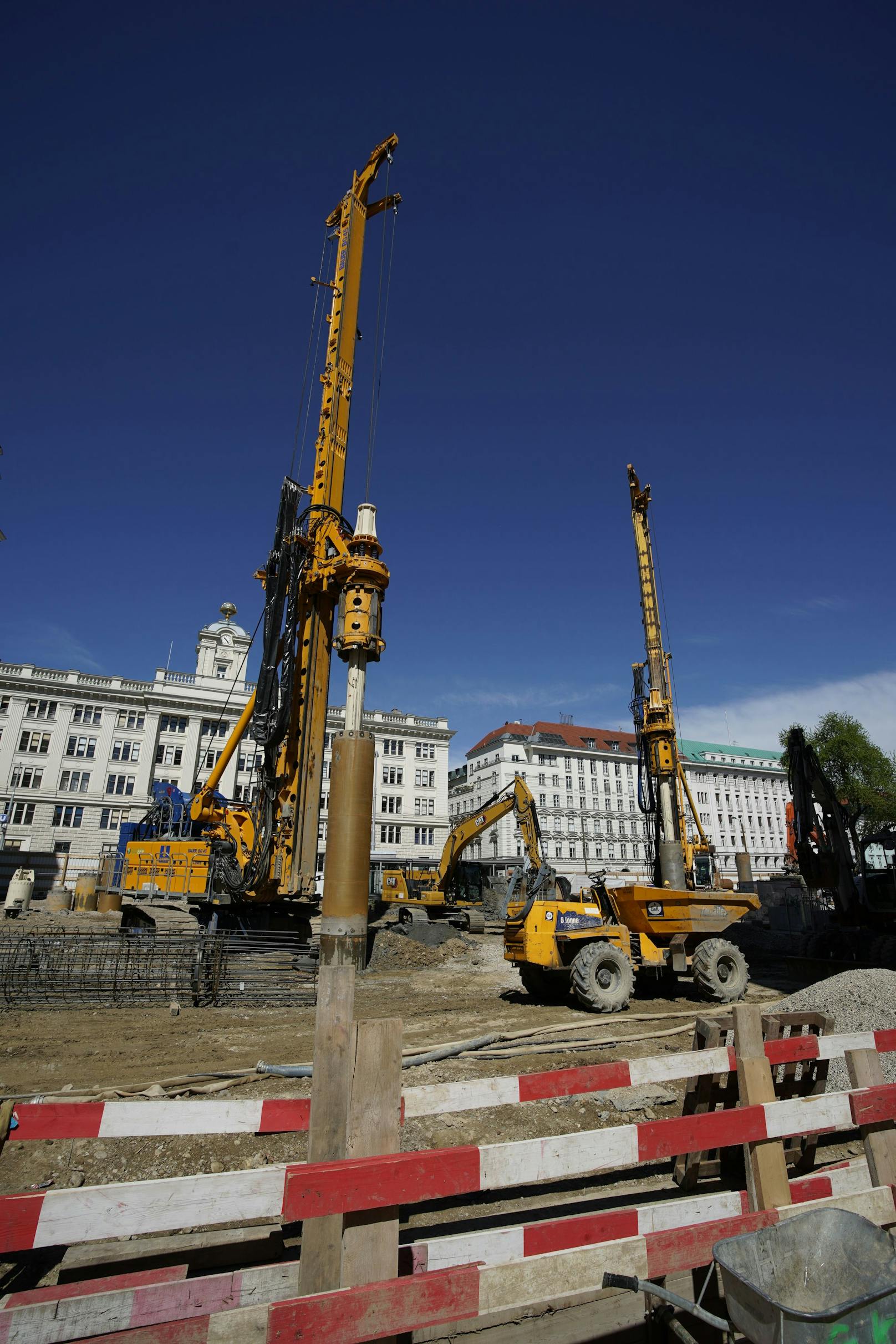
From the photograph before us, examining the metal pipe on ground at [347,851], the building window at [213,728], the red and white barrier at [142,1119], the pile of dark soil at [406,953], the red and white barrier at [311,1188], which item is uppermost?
the building window at [213,728]

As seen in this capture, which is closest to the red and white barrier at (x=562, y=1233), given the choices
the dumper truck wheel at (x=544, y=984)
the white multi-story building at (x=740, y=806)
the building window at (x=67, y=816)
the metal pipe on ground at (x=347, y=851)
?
the dumper truck wheel at (x=544, y=984)

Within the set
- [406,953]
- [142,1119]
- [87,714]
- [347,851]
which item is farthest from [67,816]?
[142,1119]

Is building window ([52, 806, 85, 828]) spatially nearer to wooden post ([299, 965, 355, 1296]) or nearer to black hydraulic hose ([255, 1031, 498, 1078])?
black hydraulic hose ([255, 1031, 498, 1078])

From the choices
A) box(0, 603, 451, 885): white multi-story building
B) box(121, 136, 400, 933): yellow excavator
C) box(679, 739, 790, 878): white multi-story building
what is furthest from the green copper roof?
box(121, 136, 400, 933): yellow excavator

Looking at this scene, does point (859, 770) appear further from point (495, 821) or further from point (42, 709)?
point (42, 709)

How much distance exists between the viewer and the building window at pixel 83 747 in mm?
51625

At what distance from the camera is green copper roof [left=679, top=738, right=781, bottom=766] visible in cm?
9394

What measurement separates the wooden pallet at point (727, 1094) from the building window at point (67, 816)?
2115 inches

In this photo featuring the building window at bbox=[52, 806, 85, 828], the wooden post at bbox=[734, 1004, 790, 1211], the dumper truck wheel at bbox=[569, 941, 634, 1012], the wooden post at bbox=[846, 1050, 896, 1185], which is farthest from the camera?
the building window at bbox=[52, 806, 85, 828]

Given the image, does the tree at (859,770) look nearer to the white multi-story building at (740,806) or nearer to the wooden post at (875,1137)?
the white multi-story building at (740,806)

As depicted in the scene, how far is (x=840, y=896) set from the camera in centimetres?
2012

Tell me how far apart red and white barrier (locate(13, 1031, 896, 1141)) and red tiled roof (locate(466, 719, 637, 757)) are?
249ft

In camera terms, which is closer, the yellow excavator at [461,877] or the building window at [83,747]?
the yellow excavator at [461,877]

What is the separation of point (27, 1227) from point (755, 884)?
52.1 meters
